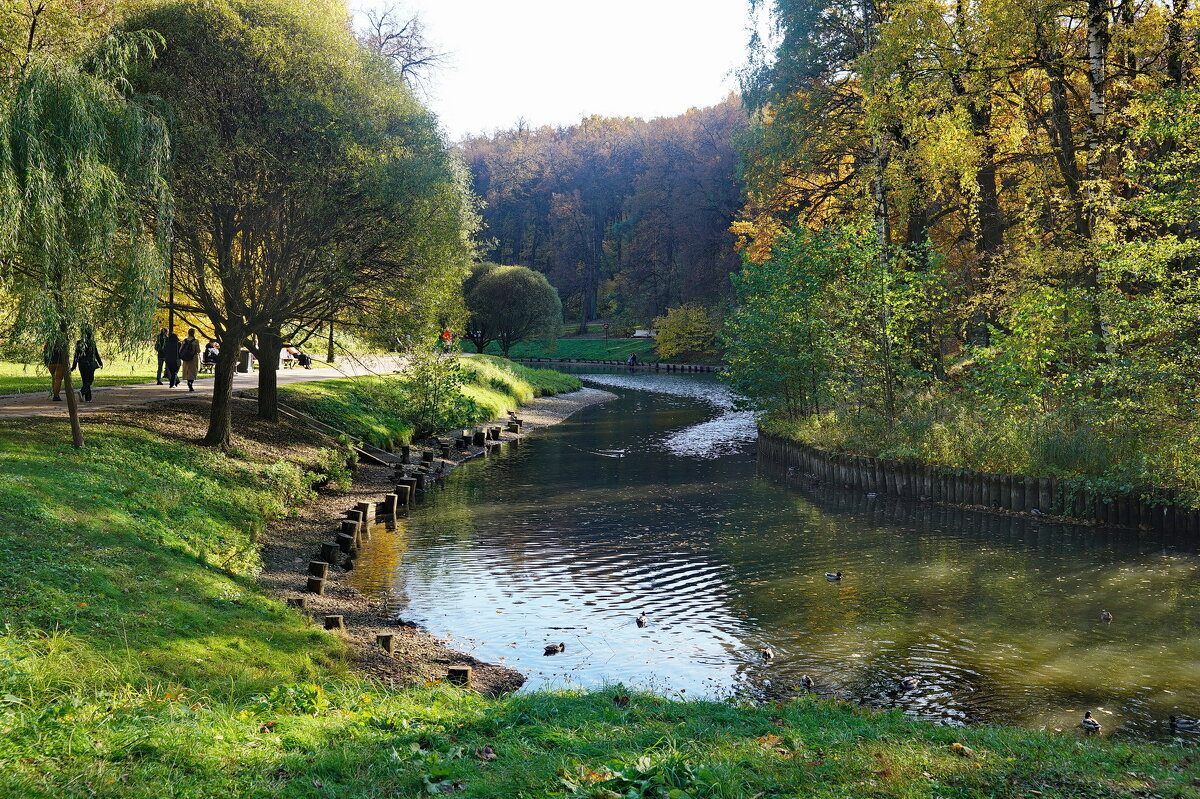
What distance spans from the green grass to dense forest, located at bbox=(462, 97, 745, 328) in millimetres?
4478

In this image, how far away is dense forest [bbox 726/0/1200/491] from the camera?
16016 millimetres

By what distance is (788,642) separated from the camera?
11.1 meters

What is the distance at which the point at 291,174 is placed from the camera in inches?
694

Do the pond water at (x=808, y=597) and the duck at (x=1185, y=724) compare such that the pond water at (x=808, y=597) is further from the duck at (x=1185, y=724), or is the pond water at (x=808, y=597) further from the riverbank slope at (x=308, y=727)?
the riverbank slope at (x=308, y=727)

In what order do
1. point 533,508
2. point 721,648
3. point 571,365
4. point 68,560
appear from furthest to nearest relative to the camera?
point 571,365
point 533,508
point 721,648
point 68,560

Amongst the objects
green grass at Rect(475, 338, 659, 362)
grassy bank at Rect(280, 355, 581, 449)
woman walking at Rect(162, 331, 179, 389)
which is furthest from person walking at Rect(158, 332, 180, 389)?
green grass at Rect(475, 338, 659, 362)

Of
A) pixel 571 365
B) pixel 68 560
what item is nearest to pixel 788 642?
pixel 68 560

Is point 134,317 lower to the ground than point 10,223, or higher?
lower

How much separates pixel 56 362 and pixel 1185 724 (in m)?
18.7

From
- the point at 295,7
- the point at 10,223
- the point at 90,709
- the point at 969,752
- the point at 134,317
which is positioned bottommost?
the point at 969,752

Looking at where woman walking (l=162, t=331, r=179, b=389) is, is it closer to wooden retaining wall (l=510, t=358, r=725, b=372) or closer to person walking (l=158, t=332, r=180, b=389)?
person walking (l=158, t=332, r=180, b=389)

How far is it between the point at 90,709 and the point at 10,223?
25.6 ft

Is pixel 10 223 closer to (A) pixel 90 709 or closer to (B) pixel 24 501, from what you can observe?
(B) pixel 24 501

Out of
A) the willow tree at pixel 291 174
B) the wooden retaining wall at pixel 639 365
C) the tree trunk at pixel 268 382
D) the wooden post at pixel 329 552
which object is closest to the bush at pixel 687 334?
the wooden retaining wall at pixel 639 365
